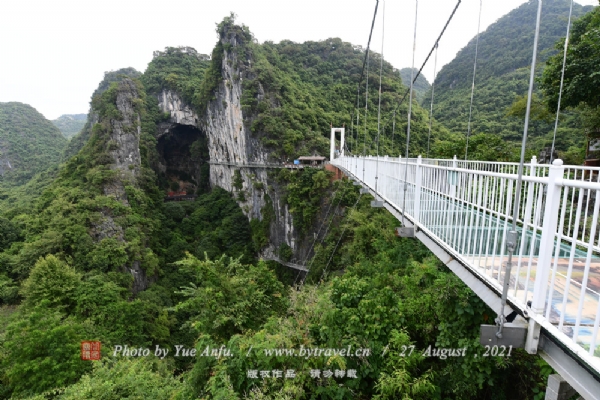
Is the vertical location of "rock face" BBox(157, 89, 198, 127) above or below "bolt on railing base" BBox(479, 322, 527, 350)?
above

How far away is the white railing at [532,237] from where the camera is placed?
1.17 metres

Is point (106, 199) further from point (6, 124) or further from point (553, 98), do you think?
point (6, 124)

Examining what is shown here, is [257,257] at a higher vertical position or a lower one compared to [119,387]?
lower

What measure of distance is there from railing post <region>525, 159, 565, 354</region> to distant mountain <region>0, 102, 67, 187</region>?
160 feet

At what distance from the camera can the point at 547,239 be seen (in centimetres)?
125

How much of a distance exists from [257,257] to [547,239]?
21248 mm

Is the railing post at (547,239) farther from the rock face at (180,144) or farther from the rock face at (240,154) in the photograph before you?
the rock face at (180,144)

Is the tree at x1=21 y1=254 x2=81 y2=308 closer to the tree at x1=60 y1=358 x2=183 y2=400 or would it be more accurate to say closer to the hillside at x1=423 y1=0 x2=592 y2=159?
the tree at x1=60 y1=358 x2=183 y2=400

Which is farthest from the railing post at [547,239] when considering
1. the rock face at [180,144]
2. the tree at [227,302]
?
the rock face at [180,144]

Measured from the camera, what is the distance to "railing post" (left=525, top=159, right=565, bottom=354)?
4.02 ft

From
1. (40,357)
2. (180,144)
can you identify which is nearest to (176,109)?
(180,144)

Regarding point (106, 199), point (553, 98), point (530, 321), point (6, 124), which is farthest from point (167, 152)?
point (530, 321)

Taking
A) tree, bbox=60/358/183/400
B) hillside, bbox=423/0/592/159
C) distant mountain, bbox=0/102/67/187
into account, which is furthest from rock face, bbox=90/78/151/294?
distant mountain, bbox=0/102/67/187

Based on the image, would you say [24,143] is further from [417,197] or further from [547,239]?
[547,239]
